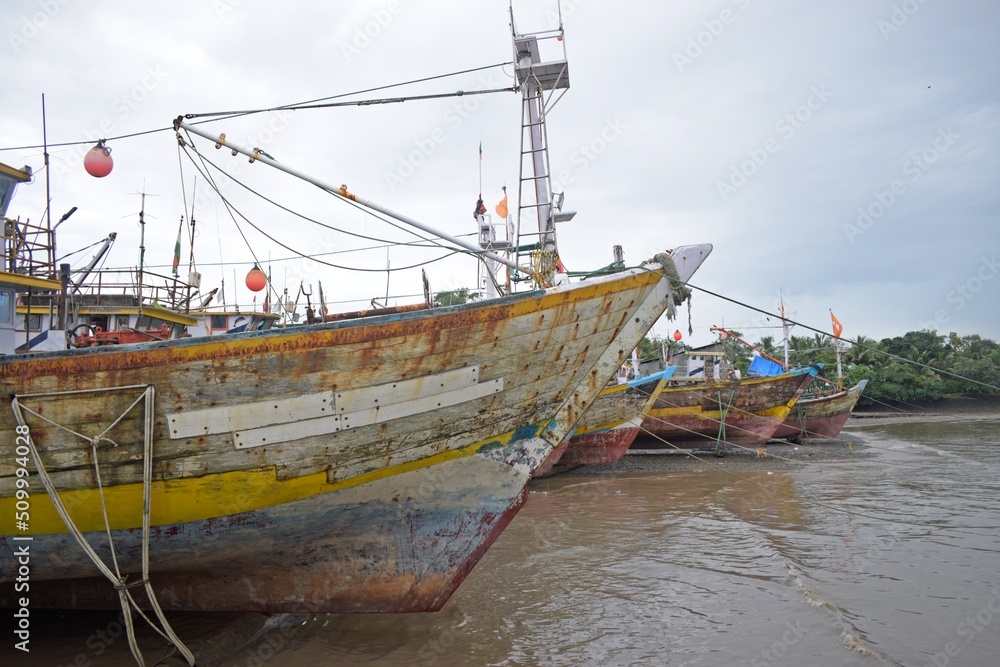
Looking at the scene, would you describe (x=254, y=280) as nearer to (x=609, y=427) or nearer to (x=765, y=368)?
(x=609, y=427)

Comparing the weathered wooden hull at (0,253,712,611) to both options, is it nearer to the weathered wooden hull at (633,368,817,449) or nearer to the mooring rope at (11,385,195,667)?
the mooring rope at (11,385,195,667)

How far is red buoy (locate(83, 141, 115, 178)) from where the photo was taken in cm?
615

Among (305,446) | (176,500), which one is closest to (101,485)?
(176,500)

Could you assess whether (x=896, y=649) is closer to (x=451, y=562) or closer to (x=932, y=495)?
(x=451, y=562)

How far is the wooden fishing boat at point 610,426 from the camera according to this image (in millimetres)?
15250

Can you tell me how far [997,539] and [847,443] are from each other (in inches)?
609

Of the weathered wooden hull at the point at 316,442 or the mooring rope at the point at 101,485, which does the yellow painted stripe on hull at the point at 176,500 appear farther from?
the mooring rope at the point at 101,485

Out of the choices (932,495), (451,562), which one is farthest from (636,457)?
(451,562)

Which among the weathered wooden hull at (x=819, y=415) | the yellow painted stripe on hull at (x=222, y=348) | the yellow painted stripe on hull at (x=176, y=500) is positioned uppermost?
the yellow painted stripe on hull at (x=222, y=348)

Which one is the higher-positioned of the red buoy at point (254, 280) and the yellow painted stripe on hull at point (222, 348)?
the red buoy at point (254, 280)

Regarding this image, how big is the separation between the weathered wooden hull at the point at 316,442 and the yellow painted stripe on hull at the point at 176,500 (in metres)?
0.01

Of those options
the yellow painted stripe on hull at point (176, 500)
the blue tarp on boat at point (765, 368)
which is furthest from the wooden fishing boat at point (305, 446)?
the blue tarp on boat at point (765, 368)
